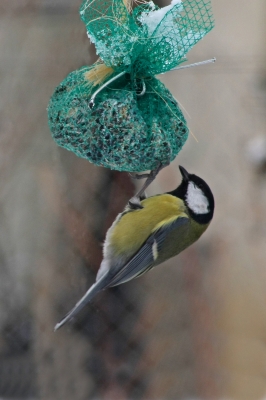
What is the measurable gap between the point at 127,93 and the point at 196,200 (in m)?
0.31

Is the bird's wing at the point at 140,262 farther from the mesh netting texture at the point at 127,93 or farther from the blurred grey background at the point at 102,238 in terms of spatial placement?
the blurred grey background at the point at 102,238

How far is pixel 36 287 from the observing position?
6.02ft

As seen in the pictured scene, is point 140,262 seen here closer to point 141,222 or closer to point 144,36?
point 141,222

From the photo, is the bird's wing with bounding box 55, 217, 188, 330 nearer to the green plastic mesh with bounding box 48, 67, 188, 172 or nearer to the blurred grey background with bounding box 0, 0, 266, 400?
the green plastic mesh with bounding box 48, 67, 188, 172

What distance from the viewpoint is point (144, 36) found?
0.79 m

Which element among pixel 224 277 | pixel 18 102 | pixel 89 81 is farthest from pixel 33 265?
pixel 89 81

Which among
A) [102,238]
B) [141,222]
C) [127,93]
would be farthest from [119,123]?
[102,238]

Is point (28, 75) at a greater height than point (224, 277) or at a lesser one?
greater

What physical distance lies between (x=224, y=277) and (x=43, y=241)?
30.8 inches

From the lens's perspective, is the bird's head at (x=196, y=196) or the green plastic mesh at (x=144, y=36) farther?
the bird's head at (x=196, y=196)

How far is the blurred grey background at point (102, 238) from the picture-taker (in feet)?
4.97

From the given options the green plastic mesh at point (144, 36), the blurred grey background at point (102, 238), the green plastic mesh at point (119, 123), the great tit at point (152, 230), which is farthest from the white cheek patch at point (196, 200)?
the blurred grey background at point (102, 238)

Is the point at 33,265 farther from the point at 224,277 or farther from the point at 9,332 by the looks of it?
the point at 224,277

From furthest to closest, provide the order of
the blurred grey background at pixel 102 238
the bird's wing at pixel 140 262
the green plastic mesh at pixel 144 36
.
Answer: the blurred grey background at pixel 102 238, the bird's wing at pixel 140 262, the green plastic mesh at pixel 144 36
